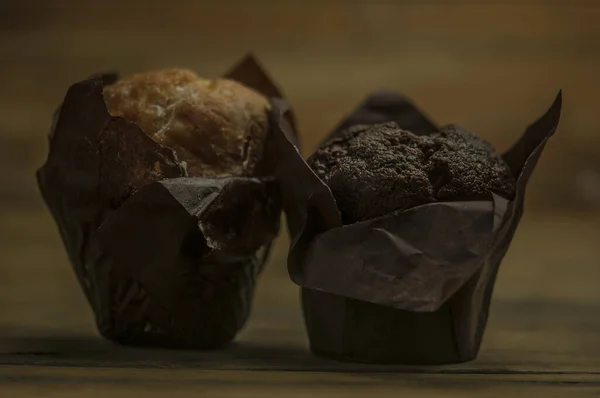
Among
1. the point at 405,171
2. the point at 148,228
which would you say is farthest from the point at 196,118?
the point at 405,171

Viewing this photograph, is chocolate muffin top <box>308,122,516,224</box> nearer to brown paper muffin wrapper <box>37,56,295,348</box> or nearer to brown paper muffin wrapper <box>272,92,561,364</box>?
brown paper muffin wrapper <box>272,92,561,364</box>

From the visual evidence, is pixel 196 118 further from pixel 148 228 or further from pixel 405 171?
pixel 405 171

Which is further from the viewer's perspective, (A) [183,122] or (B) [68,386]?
(A) [183,122]

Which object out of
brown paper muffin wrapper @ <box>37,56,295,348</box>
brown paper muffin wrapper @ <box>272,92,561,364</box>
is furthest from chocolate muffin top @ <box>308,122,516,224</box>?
brown paper muffin wrapper @ <box>37,56,295,348</box>

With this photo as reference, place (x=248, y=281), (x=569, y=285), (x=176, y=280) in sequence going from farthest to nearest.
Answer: (x=569, y=285)
(x=248, y=281)
(x=176, y=280)

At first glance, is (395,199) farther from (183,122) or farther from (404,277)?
(183,122)

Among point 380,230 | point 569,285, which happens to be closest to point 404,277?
point 380,230

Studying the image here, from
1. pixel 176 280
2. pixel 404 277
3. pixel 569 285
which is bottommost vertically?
pixel 569 285
